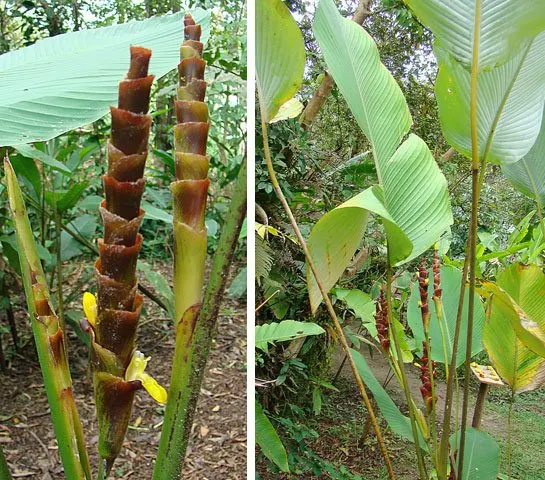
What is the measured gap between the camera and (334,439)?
0.84 m

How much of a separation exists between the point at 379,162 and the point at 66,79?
10.6 inches

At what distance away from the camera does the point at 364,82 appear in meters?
0.47

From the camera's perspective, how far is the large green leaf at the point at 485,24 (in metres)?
0.32

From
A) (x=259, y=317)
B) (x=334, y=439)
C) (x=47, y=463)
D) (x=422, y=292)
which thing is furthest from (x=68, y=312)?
(x=422, y=292)

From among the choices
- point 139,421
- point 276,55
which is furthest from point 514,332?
point 139,421

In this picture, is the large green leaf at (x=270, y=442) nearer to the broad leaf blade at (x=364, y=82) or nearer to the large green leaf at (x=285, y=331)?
the large green leaf at (x=285, y=331)

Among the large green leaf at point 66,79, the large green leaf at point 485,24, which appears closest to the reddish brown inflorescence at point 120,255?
the large green leaf at point 66,79

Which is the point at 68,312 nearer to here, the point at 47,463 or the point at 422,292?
the point at 47,463

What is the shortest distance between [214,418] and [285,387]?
257 mm

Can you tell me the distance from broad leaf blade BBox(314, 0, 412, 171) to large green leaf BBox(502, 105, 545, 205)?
157 mm

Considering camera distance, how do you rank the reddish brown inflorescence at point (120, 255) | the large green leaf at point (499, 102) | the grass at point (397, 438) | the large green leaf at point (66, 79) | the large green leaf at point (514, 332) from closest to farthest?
the reddish brown inflorescence at point (120, 255) < the large green leaf at point (66, 79) < the large green leaf at point (499, 102) < the large green leaf at point (514, 332) < the grass at point (397, 438)

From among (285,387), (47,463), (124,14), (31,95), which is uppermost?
(124,14)

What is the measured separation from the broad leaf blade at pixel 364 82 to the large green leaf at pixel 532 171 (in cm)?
16

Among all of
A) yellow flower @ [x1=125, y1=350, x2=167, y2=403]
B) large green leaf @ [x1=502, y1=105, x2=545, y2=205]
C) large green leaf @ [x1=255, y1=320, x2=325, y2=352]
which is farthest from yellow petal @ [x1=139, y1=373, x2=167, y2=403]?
large green leaf @ [x1=502, y1=105, x2=545, y2=205]
